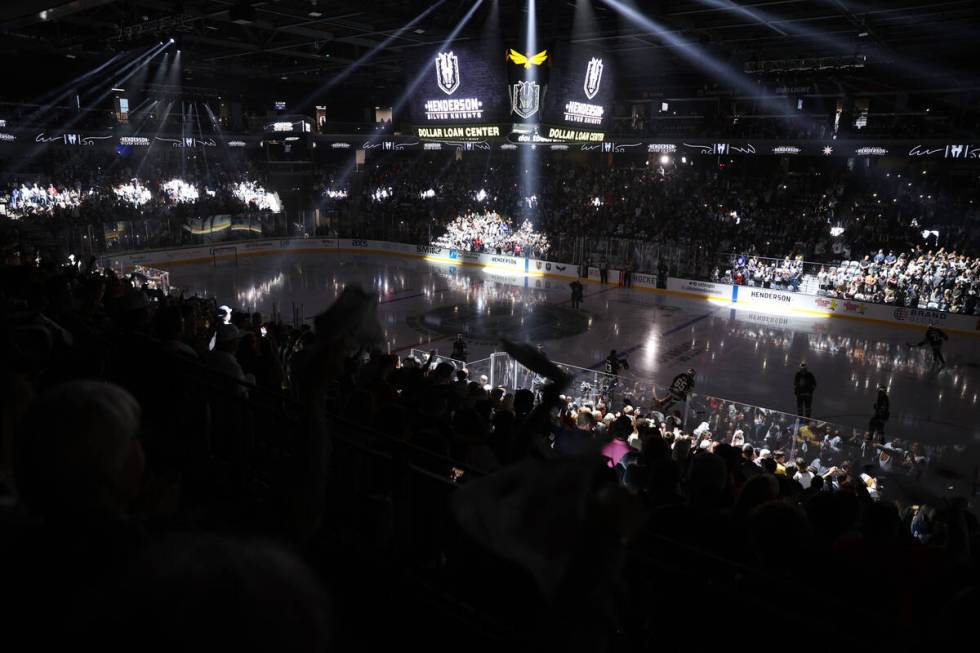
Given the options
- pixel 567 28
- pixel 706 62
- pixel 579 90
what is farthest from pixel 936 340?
pixel 706 62

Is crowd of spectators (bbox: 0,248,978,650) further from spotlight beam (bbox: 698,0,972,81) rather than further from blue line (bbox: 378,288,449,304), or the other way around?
spotlight beam (bbox: 698,0,972,81)

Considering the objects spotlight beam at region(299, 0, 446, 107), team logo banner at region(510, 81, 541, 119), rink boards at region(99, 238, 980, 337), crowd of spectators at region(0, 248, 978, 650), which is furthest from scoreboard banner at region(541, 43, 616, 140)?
rink boards at region(99, 238, 980, 337)

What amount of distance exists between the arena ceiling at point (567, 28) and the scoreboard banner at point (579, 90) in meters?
0.70

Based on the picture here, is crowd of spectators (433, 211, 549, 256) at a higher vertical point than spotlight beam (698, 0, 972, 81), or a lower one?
lower

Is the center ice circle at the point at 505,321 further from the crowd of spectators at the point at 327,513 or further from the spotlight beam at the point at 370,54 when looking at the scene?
the crowd of spectators at the point at 327,513

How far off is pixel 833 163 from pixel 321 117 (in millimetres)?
31667

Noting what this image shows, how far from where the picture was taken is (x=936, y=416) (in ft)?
46.6

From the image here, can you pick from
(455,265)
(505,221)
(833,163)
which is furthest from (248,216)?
(833,163)

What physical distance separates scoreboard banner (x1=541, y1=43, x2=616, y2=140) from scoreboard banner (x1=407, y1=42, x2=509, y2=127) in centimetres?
128

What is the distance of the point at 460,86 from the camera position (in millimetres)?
Result: 16125

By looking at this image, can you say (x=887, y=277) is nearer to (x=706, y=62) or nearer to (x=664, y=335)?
(x=664, y=335)

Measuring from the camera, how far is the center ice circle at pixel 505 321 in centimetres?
2034

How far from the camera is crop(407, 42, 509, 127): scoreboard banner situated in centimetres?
1545

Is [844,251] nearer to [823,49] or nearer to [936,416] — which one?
[823,49]
